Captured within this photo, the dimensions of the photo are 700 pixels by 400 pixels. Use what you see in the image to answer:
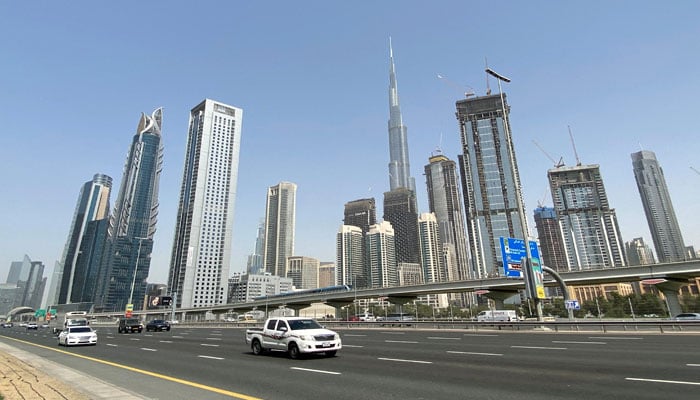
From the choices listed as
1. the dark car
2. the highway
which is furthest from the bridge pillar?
the dark car

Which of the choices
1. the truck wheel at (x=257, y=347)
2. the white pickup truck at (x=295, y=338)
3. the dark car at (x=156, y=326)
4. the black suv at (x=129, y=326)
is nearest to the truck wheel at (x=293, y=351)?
the white pickup truck at (x=295, y=338)

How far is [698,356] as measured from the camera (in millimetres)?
13562

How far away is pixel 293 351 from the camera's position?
51.3ft

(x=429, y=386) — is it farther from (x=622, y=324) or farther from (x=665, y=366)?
(x=622, y=324)

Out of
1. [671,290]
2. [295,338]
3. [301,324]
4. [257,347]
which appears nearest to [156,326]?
[257,347]

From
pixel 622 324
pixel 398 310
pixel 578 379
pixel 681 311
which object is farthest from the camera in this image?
pixel 398 310

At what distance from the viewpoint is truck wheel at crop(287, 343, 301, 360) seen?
15453 millimetres

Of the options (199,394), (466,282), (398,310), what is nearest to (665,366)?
(199,394)

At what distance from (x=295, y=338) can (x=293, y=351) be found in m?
0.62

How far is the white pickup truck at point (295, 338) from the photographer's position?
15242mm

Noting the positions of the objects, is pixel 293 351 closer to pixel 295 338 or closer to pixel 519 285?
pixel 295 338

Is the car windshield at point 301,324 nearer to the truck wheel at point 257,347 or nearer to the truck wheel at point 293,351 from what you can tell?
the truck wheel at point 293,351

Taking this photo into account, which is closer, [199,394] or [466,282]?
[199,394]

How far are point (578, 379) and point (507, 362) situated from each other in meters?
3.65
